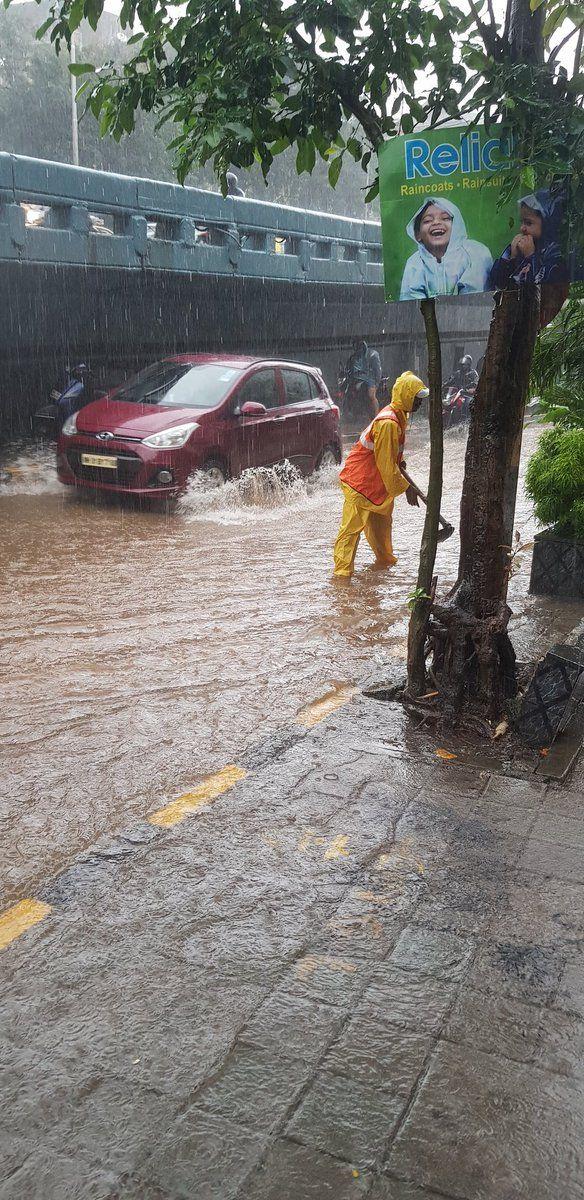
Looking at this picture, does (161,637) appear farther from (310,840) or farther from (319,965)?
(319,965)

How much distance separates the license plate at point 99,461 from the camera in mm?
10516

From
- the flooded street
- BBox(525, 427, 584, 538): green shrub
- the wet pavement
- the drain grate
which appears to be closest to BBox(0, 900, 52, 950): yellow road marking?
the wet pavement

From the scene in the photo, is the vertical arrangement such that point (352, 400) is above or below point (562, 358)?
below

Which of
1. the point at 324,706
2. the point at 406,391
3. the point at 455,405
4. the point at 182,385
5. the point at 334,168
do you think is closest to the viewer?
the point at 334,168

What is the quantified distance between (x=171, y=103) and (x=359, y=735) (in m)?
3.18

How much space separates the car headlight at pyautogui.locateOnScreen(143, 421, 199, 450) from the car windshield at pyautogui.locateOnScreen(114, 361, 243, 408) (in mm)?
550

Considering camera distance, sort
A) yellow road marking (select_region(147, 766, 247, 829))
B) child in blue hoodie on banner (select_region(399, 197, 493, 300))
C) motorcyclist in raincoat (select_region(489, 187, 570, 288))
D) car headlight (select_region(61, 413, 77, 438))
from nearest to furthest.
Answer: yellow road marking (select_region(147, 766, 247, 829)), motorcyclist in raincoat (select_region(489, 187, 570, 288)), child in blue hoodie on banner (select_region(399, 197, 493, 300)), car headlight (select_region(61, 413, 77, 438))

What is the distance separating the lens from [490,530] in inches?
195

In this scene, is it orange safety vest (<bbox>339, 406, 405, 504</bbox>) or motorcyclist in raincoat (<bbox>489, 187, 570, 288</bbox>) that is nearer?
motorcyclist in raincoat (<bbox>489, 187, 570, 288</bbox>)

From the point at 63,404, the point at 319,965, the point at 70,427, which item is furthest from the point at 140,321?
the point at 319,965

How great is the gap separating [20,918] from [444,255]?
3310mm

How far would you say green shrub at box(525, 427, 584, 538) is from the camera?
23.8 feet

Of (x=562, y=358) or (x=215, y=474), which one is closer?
(x=562, y=358)

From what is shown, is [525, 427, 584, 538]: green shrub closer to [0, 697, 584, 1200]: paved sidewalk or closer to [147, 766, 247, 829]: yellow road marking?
[0, 697, 584, 1200]: paved sidewalk
